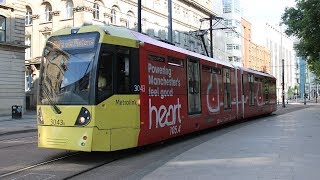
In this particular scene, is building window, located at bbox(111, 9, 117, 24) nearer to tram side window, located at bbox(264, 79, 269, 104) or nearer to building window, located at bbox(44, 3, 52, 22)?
building window, located at bbox(44, 3, 52, 22)

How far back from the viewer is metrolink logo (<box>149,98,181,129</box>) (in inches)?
505

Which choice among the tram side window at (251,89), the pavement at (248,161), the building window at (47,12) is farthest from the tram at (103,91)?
the building window at (47,12)

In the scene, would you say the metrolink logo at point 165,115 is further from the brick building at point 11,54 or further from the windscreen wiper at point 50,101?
the brick building at point 11,54

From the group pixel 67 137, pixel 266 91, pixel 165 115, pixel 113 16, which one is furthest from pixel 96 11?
Answer: pixel 67 137

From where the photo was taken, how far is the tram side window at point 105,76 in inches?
435

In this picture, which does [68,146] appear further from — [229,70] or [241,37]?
[241,37]

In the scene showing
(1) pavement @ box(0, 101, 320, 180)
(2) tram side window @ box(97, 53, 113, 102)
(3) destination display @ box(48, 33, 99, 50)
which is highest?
(3) destination display @ box(48, 33, 99, 50)

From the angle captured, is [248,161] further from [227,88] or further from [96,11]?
[96,11]

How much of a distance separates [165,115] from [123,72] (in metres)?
2.58

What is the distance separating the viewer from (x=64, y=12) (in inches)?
2023

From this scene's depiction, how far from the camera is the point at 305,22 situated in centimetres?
3388

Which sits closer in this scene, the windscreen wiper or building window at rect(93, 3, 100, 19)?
the windscreen wiper

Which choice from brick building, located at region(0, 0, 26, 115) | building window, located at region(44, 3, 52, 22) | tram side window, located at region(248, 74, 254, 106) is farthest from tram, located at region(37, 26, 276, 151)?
building window, located at region(44, 3, 52, 22)

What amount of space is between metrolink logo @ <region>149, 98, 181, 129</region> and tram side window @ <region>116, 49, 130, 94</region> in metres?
1.23
